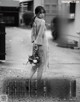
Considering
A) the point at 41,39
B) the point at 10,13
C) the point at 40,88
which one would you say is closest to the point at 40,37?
the point at 41,39

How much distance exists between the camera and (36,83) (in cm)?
756

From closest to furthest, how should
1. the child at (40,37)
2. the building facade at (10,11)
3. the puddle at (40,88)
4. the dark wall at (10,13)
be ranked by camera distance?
1. the puddle at (40,88)
2. the child at (40,37)
3. the building facade at (10,11)
4. the dark wall at (10,13)

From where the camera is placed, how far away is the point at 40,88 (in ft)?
23.4

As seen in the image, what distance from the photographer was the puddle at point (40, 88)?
261 inches

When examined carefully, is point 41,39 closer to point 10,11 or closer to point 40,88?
point 40,88

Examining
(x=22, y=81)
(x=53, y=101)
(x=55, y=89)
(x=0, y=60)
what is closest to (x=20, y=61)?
(x=0, y=60)

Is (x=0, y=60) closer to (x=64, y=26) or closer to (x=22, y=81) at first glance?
(x=22, y=81)

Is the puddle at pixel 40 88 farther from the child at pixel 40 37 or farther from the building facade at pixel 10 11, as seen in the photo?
the building facade at pixel 10 11

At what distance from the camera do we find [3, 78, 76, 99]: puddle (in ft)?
21.7

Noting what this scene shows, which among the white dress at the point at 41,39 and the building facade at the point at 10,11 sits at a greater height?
the white dress at the point at 41,39

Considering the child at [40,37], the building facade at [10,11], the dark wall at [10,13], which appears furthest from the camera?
the dark wall at [10,13]

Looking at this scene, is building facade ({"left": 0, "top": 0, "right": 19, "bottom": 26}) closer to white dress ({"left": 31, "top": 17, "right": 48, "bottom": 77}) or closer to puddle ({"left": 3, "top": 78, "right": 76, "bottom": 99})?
puddle ({"left": 3, "top": 78, "right": 76, "bottom": 99})

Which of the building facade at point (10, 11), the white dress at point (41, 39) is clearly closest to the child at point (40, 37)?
the white dress at point (41, 39)

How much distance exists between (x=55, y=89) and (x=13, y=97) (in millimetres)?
1126
